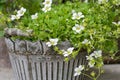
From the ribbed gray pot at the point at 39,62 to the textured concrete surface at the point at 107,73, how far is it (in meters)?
0.34

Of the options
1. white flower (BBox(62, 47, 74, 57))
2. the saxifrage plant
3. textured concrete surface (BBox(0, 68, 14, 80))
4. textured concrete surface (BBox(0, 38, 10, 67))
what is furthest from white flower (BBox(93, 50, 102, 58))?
textured concrete surface (BBox(0, 38, 10, 67))

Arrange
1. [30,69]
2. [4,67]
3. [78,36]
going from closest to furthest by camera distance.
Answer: [78,36], [30,69], [4,67]

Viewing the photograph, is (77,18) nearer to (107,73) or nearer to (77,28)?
(77,28)

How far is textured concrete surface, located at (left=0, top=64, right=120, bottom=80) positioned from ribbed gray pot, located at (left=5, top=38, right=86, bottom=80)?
34cm

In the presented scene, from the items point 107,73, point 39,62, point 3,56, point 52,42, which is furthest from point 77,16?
point 3,56

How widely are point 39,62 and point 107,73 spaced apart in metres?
0.62

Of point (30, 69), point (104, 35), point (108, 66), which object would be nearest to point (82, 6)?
point (104, 35)

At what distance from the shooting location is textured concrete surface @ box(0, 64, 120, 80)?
188 centimetres

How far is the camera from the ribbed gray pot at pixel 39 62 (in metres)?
1.42

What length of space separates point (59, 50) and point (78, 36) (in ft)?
0.32

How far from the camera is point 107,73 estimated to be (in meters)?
1.95

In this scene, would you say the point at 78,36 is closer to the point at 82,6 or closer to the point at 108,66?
the point at 82,6

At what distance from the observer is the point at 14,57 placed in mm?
1521

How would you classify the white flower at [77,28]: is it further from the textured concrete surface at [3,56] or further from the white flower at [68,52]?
the textured concrete surface at [3,56]
